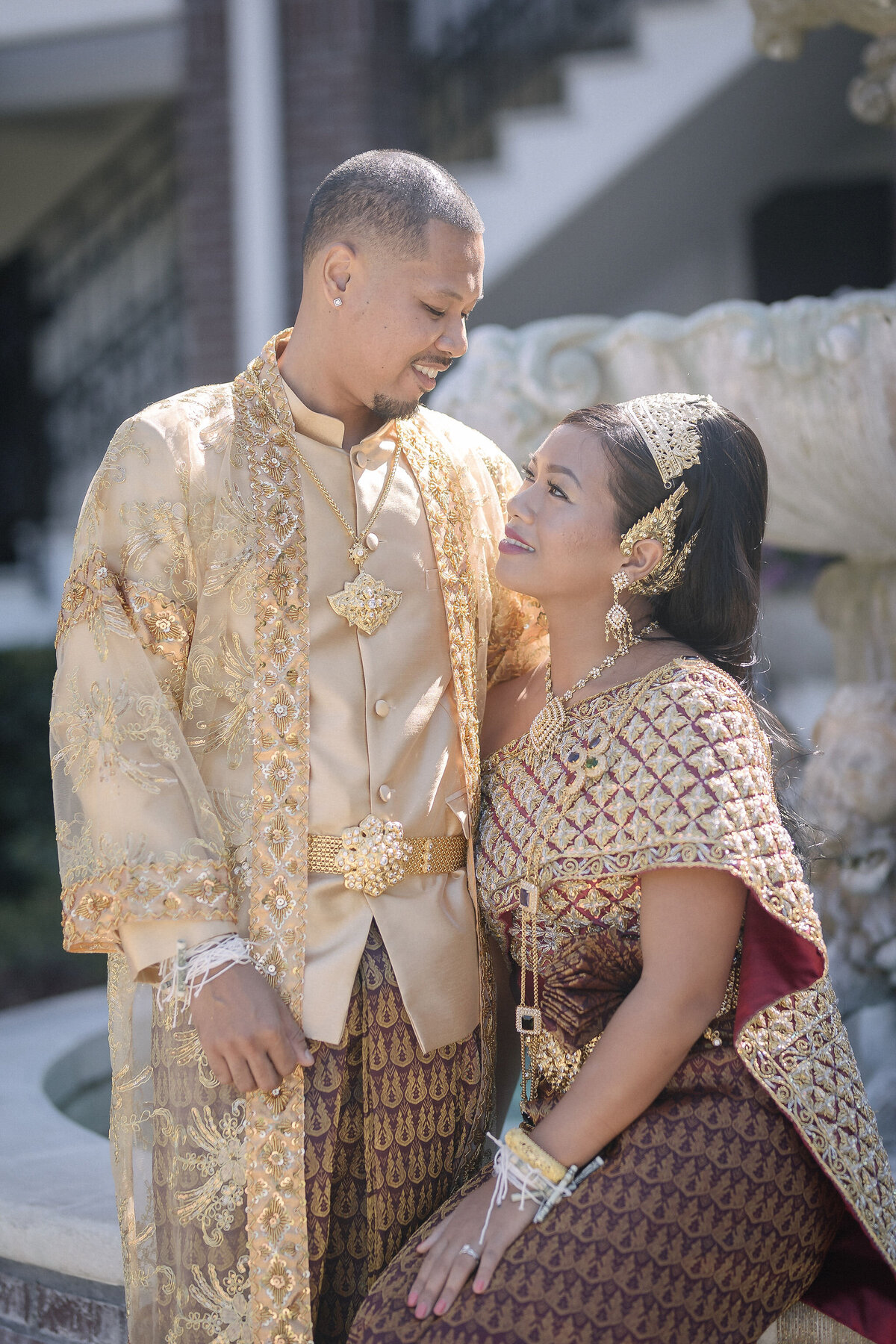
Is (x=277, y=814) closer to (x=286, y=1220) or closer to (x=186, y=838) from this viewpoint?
(x=186, y=838)

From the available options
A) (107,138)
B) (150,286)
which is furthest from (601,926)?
(107,138)

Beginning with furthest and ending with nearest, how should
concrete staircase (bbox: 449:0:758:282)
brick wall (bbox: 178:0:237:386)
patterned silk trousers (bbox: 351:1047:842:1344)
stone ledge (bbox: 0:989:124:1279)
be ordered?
brick wall (bbox: 178:0:237:386) < concrete staircase (bbox: 449:0:758:282) < stone ledge (bbox: 0:989:124:1279) < patterned silk trousers (bbox: 351:1047:842:1344)

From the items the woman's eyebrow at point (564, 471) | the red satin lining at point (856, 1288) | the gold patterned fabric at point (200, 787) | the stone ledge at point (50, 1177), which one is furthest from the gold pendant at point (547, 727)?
the stone ledge at point (50, 1177)

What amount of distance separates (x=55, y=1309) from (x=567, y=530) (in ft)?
5.56

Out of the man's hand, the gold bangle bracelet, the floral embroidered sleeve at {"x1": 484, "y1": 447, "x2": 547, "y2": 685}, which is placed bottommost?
the gold bangle bracelet

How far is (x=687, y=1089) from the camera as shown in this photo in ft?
6.32

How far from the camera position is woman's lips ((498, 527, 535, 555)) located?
211 centimetres

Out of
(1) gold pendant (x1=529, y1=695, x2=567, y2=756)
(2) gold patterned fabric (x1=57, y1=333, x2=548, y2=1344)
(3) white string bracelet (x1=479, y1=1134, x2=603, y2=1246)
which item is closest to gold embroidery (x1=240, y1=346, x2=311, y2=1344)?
(2) gold patterned fabric (x1=57, y1=333, x2=548, y2=1344)

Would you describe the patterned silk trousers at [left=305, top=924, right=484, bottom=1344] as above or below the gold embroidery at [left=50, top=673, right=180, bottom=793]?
below

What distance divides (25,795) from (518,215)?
→ 3.62 m

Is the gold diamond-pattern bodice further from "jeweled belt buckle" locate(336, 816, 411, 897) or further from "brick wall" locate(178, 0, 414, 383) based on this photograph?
"brick wall" locate(178, 0, 414, 383)

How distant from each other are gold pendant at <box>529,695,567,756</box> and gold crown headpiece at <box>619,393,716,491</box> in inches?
14.3

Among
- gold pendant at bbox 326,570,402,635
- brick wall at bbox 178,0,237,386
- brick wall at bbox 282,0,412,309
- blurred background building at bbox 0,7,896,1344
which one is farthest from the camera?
brick wall at bbox 178,0,237,386

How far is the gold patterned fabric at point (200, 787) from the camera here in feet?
6.24
